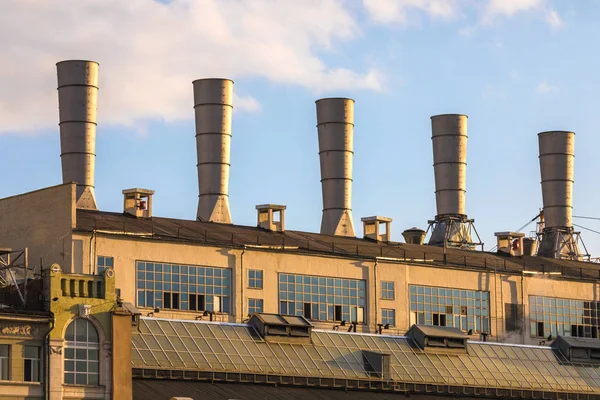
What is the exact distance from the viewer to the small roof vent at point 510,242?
123250 mm

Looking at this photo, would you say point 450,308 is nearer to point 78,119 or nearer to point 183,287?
point 183,287

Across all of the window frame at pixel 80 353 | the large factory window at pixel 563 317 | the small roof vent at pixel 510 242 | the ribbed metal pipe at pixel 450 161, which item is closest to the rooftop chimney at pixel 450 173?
the ribbed metal pipe at pixel 450 161

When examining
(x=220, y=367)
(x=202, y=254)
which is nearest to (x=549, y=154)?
(x=202, y=254)

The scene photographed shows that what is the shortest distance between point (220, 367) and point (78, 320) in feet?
42.0

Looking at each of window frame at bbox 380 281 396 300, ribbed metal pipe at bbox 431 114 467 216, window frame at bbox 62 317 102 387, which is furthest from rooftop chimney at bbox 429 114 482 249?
window frame at bbox 62 317 102 387

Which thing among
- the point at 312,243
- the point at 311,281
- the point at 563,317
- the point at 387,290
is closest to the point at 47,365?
the point at 311,281

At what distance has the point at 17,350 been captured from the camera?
7081cm

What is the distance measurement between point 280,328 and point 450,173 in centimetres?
4868

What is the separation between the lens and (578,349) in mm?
102688

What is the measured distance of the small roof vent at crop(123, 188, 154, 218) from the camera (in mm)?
101375

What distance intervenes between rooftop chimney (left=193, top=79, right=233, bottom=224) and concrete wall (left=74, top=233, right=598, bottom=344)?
1611 cm

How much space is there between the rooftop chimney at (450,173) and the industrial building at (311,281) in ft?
1.37

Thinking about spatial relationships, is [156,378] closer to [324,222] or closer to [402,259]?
[402,259]

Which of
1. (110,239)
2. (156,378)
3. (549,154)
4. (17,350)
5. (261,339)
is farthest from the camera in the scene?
(549,154)
